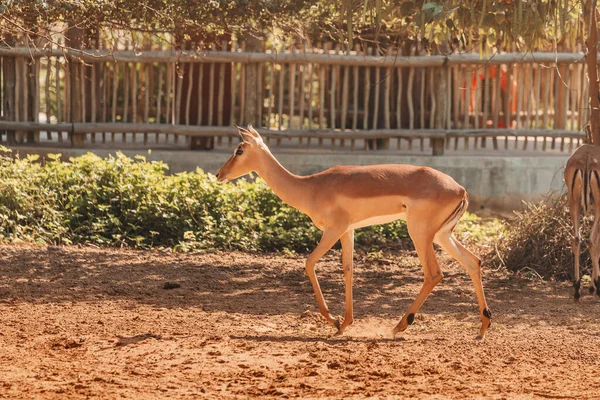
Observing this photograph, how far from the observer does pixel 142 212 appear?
11.0 m

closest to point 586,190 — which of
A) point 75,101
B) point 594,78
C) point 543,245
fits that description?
point 543,245

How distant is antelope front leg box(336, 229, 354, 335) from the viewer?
748 centimetres

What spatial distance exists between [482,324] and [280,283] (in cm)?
257

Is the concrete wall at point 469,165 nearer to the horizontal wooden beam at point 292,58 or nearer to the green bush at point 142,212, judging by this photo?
the horizontal wooden beam at point 292,58

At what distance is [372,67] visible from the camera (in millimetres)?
14594

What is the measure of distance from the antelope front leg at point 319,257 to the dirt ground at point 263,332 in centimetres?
17

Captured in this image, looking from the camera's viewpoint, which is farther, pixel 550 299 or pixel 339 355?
Result: pixel 550 299

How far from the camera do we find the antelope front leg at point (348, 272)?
7.48m

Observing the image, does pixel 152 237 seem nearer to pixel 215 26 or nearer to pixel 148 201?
pixel 148 201

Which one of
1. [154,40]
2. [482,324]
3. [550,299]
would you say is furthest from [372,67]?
[482,324]

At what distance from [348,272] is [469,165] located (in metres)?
6.67

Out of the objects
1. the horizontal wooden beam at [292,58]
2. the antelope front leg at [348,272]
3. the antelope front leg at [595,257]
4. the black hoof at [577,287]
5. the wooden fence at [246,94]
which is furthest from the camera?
the wooden fence at [246,94]

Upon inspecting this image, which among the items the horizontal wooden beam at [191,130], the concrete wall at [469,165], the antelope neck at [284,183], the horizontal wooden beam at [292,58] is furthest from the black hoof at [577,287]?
the horizontal wooden beam at [191,130]

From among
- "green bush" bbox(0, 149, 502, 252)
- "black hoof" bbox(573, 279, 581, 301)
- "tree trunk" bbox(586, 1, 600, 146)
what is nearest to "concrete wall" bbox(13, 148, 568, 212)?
"green bush" bbox(0, 149, 502, 252)
